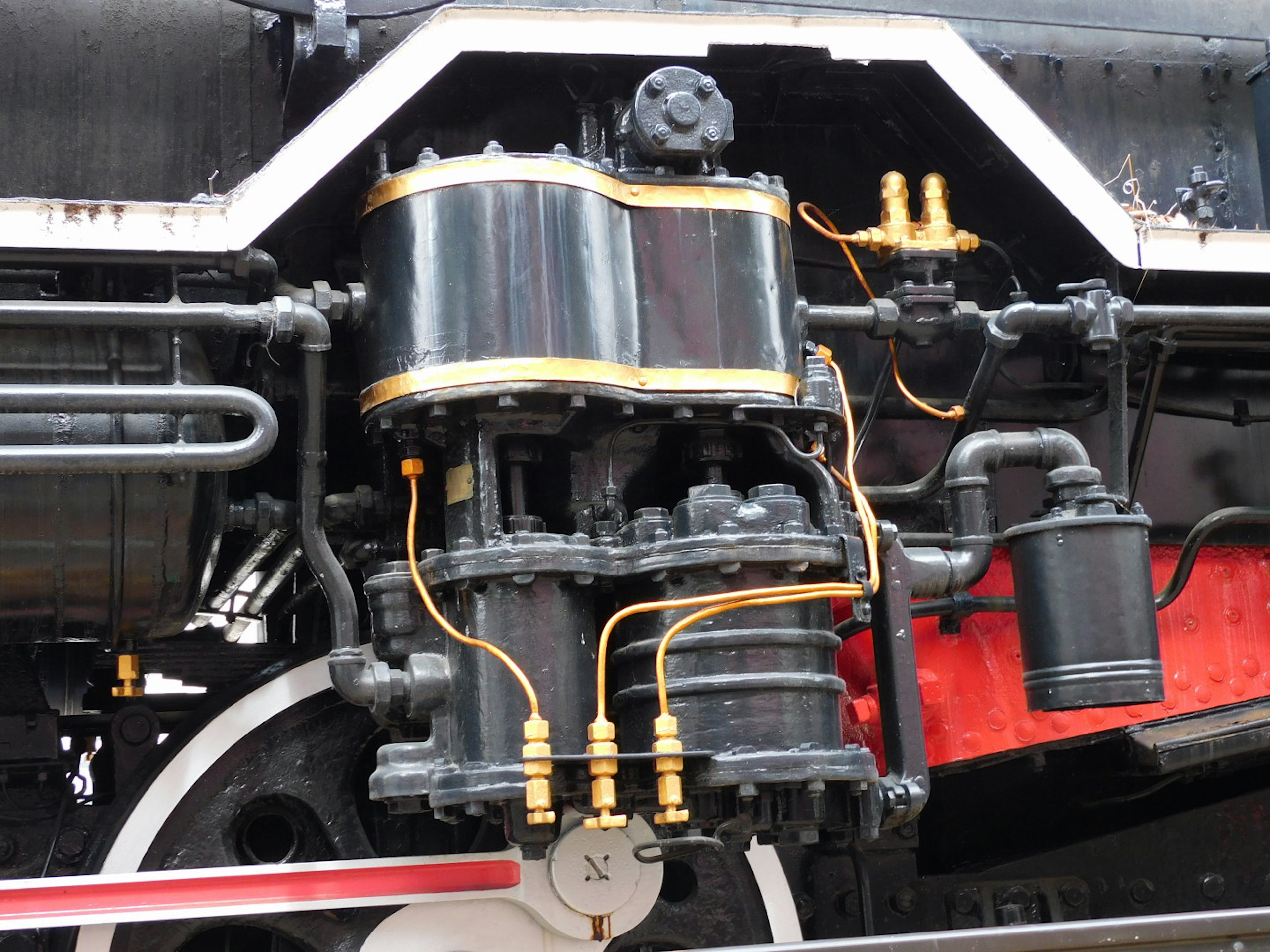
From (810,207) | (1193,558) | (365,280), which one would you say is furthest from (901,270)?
(365,280)

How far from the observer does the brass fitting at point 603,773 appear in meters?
2.36

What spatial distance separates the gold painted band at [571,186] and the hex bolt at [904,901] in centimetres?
153

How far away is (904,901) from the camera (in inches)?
128

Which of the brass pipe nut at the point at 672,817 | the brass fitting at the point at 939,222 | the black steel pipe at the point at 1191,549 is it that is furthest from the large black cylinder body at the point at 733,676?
the black steel pipe at the point at 1191,549

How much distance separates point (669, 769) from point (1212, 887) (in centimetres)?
180

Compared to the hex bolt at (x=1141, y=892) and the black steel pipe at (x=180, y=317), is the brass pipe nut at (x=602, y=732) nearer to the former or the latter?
the black steel pipe at (x=180, y=317)

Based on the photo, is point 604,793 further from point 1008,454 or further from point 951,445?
point 951,445

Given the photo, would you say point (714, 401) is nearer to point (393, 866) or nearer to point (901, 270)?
point (901, 270)

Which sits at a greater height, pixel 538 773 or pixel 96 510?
pixel 96 510

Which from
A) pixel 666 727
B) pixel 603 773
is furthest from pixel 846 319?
pixel 603 773

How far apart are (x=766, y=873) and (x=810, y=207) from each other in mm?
1492

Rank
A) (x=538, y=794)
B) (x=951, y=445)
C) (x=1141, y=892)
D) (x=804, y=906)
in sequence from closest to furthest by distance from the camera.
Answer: (x=538, y=794), (x=804, y=906), (x=951, y=445), (x=1141, y=892)

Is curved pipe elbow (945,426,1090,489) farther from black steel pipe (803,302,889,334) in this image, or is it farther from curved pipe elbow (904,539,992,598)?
black steel pipe (803,302,889,334)

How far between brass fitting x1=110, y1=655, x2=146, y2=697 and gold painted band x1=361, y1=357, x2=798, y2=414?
79 cm
